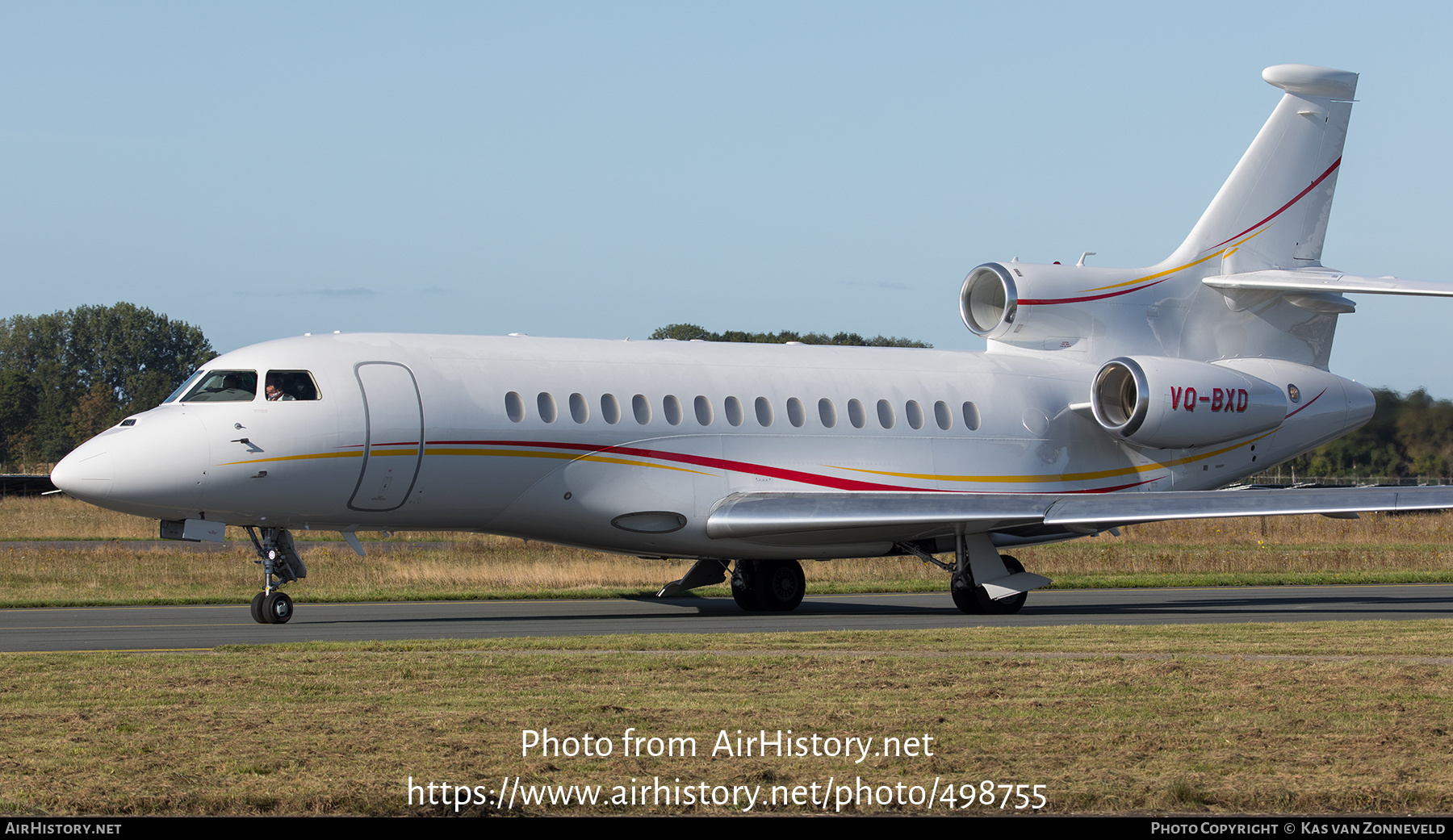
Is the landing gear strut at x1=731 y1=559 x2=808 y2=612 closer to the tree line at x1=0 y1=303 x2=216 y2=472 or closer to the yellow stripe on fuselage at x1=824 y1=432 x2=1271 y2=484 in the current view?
the yellow stripe on fuselage at x1=824 y1=432 x2=1271 y2=484

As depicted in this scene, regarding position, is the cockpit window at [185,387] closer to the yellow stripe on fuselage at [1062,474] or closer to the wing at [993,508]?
the wing at [993,508]

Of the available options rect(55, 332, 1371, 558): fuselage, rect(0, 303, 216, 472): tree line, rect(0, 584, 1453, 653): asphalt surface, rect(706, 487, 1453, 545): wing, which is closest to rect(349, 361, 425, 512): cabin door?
rect(55, 332, 1371, 558): fuselage

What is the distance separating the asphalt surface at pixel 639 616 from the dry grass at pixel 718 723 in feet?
8.21

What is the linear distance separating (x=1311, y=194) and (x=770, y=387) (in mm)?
11667

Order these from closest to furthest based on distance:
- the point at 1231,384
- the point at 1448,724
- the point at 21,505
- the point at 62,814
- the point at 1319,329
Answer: the point at 62,814 < the point at 1448,724 < the point at 1231,384 < the point at 1319,329 < the point at 21,505

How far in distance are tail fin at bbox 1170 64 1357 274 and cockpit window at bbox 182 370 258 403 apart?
16160mm

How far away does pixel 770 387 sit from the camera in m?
22.4

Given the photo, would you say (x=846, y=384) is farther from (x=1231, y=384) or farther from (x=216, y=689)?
(x=216, y=689)

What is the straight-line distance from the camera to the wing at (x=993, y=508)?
67.6ft

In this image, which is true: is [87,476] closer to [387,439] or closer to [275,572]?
[275,572]

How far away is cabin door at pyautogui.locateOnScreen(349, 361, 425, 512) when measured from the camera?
749 inches

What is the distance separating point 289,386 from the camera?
18.9 metres

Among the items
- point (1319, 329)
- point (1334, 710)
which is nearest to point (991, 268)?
point (1319, 329)

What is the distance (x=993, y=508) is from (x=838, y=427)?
9.18ft
